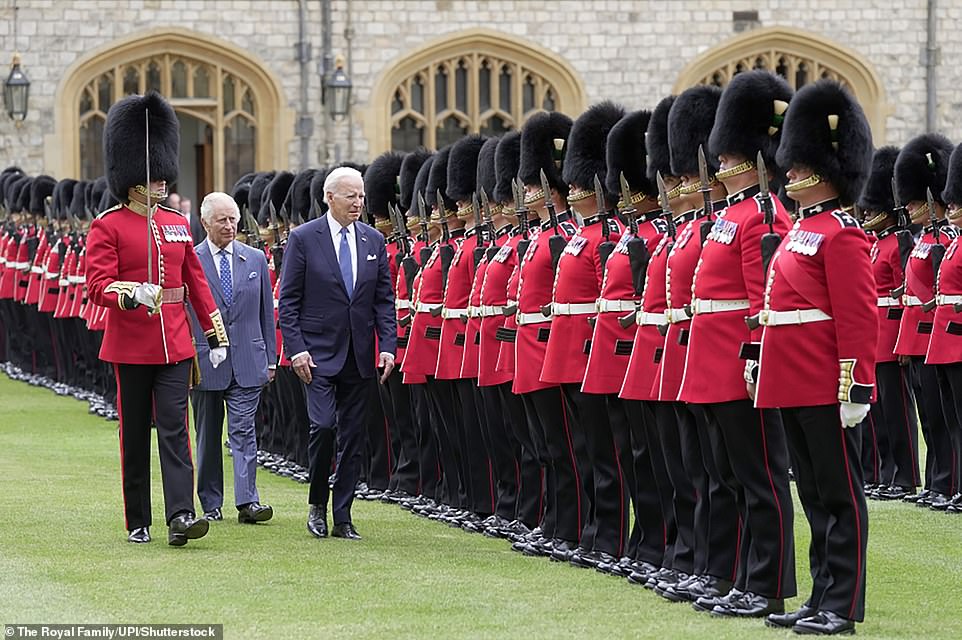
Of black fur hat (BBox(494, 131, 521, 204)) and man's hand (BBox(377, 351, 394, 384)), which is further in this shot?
black fur hat (BBox(494, 131, 521, 204))

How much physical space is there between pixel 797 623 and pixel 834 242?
1.14 metres

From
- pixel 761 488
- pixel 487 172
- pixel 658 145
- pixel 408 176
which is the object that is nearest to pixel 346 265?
pixel 487 172

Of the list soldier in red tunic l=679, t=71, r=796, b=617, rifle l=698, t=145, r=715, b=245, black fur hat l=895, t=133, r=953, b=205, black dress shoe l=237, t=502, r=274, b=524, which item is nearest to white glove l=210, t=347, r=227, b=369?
black dress shoe l=237, t=502, r=274, b=524

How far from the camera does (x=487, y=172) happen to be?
918cm

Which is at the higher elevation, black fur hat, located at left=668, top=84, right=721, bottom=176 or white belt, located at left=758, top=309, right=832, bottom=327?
black fur hat, located at left=668, top=84, right=721, bottom=176

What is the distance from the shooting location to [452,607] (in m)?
6.50

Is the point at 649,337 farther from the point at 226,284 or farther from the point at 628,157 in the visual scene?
the point at 226,284

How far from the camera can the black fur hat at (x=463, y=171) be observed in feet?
31.2

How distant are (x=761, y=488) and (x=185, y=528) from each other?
2588 mm

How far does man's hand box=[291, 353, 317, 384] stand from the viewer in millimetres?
8250

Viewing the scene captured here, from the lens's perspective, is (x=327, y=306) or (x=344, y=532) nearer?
(x=344, y=532)

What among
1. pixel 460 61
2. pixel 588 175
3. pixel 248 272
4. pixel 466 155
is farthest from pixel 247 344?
pixel 460 61

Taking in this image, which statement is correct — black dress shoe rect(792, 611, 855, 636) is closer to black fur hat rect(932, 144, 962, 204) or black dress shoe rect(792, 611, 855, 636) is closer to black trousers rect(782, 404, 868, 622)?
black trousers rect(782, 404, 868, 622)

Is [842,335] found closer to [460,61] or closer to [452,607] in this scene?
[452,607]
